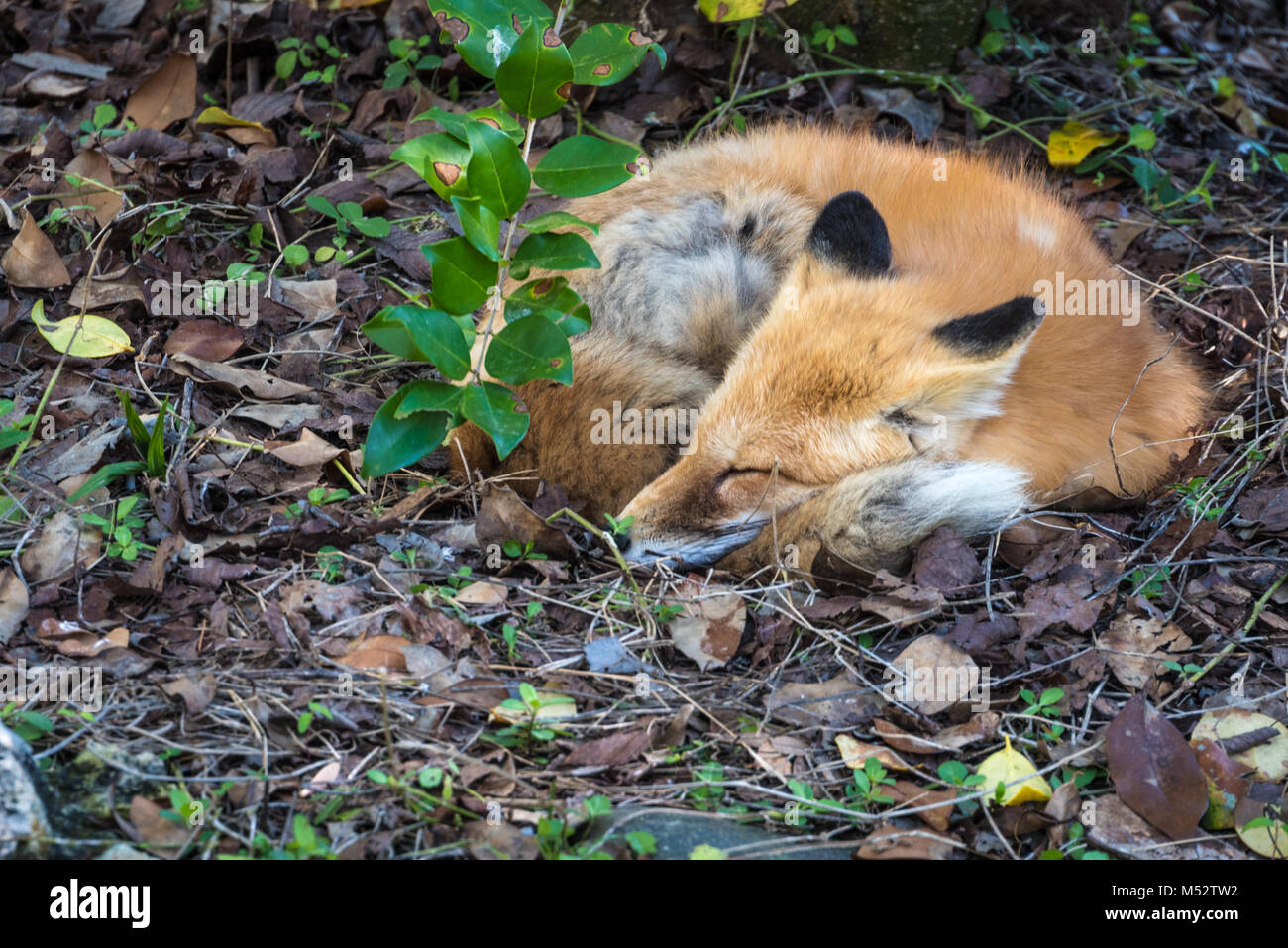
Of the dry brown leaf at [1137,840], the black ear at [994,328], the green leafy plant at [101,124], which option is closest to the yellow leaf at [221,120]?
the green leafy plant at [101,124]

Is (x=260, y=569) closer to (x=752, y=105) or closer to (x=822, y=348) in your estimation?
(x=822, y=348)

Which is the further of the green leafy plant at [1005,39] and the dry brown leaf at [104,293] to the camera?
the green leafy plant at [1005,39]

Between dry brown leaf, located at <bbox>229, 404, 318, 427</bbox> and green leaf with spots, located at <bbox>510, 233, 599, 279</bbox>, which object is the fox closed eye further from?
dry brown leaf, located at <bbox>229, 404, 318, 427</bbox>

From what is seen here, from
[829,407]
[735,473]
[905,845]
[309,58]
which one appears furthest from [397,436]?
[309,58]

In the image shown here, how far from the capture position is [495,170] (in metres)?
2.66

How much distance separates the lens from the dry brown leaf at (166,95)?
4.64m

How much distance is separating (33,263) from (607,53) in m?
2.35

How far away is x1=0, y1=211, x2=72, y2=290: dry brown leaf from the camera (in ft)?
12.2

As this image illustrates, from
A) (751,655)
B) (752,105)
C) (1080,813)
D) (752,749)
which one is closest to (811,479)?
(751,655)

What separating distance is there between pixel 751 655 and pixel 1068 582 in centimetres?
99

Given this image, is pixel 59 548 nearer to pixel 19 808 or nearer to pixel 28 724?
pixel 28 724

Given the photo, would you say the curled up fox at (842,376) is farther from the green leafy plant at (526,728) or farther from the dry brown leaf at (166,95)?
the dry brown leaf at (166,95)

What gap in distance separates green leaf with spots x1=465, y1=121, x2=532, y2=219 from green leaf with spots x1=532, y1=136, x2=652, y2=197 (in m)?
0.09

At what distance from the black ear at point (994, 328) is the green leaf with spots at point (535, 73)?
132 cm
